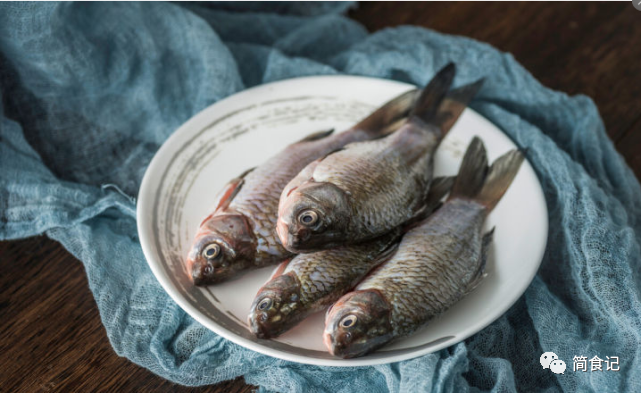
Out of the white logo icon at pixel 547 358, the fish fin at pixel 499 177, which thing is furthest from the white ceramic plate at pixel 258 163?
the white logo icon at pixel 547 358

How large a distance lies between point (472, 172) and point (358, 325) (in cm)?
53

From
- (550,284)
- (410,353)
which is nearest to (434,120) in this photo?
(550,284)

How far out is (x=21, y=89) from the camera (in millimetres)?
1690

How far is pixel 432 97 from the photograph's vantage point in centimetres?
163

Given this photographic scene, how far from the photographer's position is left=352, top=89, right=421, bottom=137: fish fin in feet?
5.29

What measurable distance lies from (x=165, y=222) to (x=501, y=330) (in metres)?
0.73

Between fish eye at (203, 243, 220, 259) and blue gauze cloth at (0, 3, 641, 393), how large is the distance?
16cm

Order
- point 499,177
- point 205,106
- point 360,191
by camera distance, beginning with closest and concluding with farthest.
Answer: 1. point 360,191
2. point 499,177
3. point 205,106

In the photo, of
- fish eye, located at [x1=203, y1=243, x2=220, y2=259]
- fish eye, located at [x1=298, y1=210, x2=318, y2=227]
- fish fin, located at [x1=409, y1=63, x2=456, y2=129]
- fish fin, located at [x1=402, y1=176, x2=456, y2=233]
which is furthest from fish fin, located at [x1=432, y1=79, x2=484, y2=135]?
fish eye, located at [x1=203, y1=243, x2=220, y2=259]

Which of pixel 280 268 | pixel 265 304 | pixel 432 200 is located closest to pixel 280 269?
pixel 280 268

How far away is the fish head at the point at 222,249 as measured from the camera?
1321 mm

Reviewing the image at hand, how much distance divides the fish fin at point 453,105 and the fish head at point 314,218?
0.43 m

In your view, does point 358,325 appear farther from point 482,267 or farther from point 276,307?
point 482,267

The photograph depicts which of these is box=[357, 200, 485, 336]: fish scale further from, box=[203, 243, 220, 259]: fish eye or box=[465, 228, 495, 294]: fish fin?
box=[203, 243, 220, 259]: fish eye
